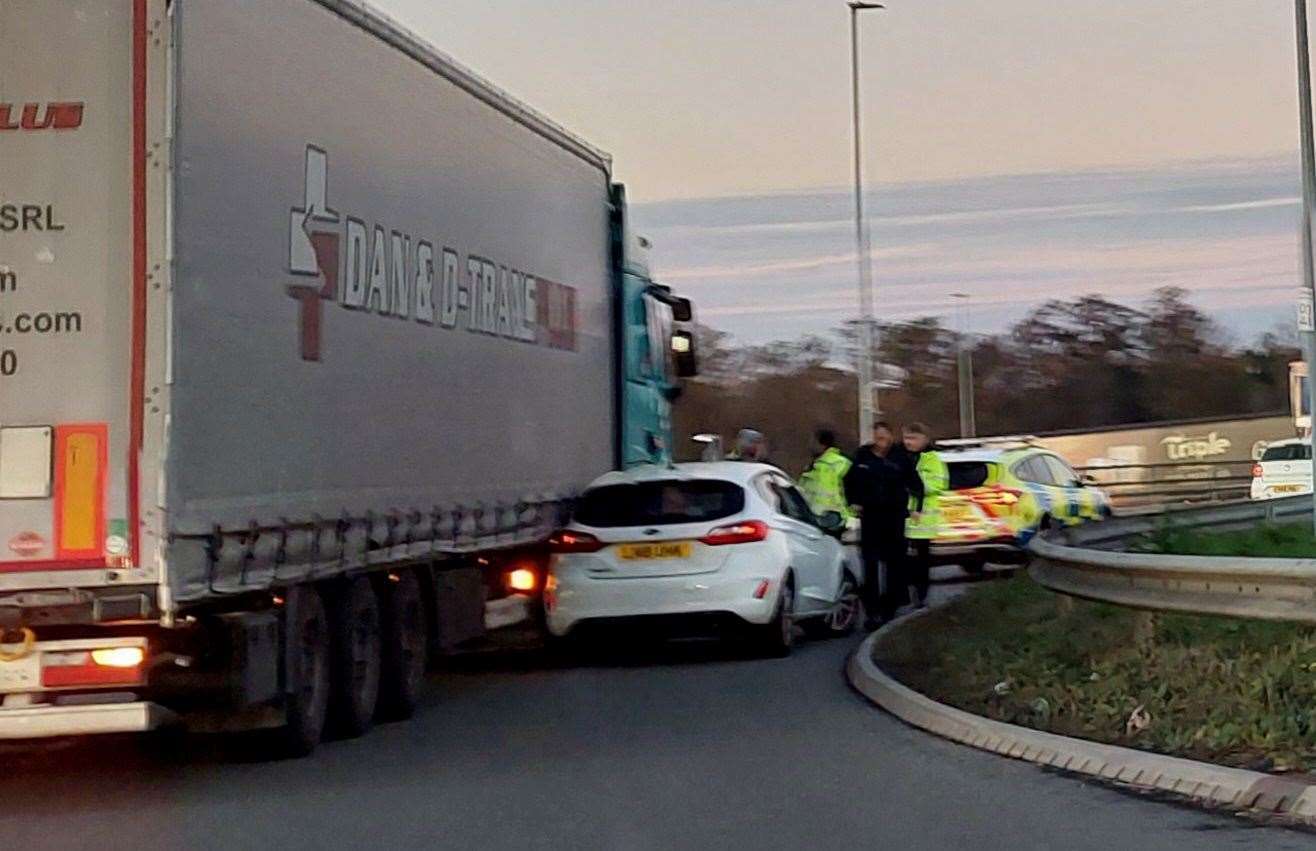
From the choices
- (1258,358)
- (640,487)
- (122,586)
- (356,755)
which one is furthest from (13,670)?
(1258,358)

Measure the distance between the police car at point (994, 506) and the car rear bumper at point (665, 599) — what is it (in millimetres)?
7388

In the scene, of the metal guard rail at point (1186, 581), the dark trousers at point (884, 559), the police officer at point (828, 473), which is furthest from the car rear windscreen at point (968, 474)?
the metal guard rail at point (1186, 581)

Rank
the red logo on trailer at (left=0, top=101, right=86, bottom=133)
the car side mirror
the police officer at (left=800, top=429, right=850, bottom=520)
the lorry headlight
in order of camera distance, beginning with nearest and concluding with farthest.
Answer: the red logo on trailer at (left=0, top=101, right=86, bottom=133)
the lorry headlight
the car side mirror
the police officer at (left=800, top=429, right=850, bottom=520)

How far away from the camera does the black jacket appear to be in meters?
17.6

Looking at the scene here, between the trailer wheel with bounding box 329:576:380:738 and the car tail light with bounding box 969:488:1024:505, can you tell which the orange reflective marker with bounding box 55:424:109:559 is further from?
the car tail light with bounding box 969:488:1024:505

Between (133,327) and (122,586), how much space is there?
1.13 meters

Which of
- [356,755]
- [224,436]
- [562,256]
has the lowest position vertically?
[356,755]

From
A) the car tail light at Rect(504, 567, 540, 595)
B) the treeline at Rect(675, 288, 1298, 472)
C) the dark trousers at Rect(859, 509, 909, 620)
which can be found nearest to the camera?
the car tail light at Rect(504, 567, 540, 595)

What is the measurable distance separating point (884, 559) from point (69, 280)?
397 inches

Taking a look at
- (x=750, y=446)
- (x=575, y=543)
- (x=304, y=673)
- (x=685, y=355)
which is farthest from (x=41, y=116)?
(x=750, y=446)

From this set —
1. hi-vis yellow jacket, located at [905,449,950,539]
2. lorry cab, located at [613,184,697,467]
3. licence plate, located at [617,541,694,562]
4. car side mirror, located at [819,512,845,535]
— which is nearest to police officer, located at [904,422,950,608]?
hi-vis yellow jacket, located at [905,449,950,539]

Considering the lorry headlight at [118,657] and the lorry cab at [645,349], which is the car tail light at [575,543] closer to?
the lorry cab at [645,349]

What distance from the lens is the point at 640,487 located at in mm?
15078

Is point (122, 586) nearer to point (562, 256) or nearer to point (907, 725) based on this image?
point (907, 725)
